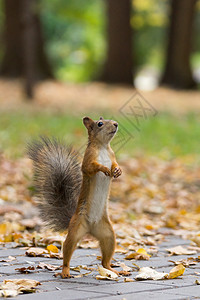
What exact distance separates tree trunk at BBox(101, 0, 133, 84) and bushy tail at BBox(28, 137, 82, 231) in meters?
19.4

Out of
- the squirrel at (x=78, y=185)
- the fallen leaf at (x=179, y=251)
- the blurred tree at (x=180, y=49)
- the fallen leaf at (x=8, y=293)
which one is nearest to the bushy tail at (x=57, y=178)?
the squirrel at (x=78, y=185)

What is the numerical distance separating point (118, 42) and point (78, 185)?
65.2 feet

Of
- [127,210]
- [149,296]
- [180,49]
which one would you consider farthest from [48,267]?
[180,49]

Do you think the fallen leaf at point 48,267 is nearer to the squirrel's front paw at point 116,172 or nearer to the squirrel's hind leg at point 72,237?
the squirrel's hind leg at point 72,237

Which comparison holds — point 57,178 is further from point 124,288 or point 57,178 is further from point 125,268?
point 124,288

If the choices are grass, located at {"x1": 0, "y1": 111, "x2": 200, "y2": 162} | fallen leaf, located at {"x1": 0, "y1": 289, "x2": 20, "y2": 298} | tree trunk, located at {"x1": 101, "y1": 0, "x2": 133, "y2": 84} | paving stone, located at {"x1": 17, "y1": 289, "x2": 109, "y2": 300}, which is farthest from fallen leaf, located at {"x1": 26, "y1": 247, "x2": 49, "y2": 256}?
tree trunk, located at {"x1": 101, "y1": 0, "x2": 133, "y2": 84}

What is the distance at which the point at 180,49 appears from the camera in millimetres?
24891

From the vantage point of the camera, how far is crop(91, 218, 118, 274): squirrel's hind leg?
165 inches

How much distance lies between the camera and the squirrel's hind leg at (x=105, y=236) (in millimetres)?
4203

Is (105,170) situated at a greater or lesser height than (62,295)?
greater

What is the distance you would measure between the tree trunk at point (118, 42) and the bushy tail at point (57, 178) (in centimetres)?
1939

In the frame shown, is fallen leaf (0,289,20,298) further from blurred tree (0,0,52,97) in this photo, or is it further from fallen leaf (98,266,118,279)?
blurred tree (0,0,52,97)

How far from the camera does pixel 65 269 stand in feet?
13.6

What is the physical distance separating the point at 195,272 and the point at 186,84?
2058cm
